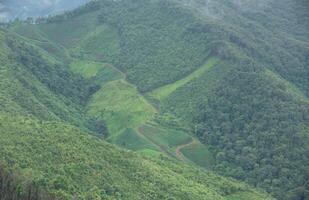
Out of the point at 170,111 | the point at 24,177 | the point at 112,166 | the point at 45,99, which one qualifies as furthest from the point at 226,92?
the point at 24,177

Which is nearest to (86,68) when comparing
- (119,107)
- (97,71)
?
(97,71)

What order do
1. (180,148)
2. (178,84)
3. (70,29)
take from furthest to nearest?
1. (70,29)
2. (178,84)
3. (180,148)

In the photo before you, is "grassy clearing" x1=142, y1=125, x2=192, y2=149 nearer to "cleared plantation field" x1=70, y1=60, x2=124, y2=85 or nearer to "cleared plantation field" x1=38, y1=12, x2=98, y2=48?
"cleared plantation field" x1=70, y1=60, x2=124, y2=85

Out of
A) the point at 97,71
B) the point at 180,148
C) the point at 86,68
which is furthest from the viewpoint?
the point at 86,68

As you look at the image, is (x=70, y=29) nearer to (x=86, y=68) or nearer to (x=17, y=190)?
(x=86, y=68)

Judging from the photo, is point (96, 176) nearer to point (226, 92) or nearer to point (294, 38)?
point (226, 92)

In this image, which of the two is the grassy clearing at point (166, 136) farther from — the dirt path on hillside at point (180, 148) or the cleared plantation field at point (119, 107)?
the cleared plantation field at point (119, 107)
